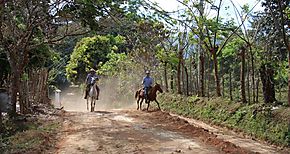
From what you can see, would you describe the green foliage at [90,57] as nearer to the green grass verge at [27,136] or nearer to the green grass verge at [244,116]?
the green grass verge at [244,116]

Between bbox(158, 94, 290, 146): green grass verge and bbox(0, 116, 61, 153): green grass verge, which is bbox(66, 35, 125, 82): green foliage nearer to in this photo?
bbox(158, 94, 290, 146): green grass verge

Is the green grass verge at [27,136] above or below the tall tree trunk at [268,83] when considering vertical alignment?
below

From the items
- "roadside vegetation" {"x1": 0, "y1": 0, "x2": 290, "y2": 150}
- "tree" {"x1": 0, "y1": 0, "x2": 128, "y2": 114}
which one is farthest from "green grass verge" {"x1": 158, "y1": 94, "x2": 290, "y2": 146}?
"tree" {"x1": 0, "y1": 0, "x2": 128, "y2": 114}

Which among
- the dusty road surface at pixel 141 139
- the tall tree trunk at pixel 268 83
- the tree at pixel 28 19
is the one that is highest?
the tree at pixel 28 19

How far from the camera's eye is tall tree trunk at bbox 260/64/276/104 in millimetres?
14062

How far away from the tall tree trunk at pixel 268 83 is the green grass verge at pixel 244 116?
705 mm

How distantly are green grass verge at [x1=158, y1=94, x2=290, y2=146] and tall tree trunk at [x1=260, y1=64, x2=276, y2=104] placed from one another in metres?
0.70

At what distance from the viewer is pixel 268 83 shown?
14.2 metres

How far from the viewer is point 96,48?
3622 cm

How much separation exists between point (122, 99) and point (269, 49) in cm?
1728

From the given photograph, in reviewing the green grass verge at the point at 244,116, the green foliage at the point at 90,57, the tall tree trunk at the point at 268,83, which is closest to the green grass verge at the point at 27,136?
the green grass verge at the point at 244,116

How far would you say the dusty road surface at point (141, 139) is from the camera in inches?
363

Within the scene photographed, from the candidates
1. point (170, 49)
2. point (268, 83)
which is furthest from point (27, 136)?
point (170, 49)

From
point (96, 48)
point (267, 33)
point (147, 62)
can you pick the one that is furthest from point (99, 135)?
point (96, 48)
